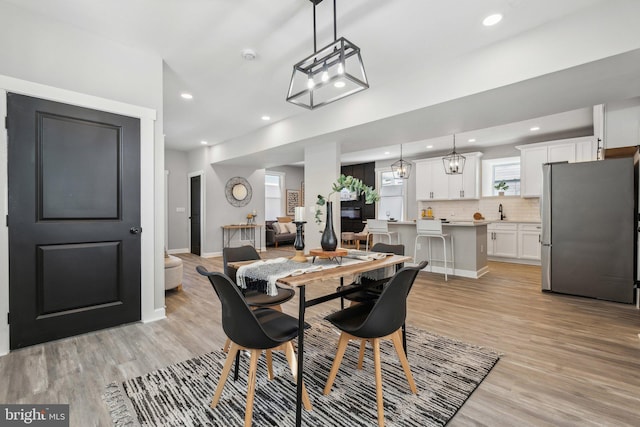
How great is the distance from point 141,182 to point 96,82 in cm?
99

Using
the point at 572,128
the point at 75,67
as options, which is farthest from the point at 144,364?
the point at 572,128

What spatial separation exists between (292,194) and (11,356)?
844 cm

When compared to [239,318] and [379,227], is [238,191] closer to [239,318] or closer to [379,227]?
[379,227]

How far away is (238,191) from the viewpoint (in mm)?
7973

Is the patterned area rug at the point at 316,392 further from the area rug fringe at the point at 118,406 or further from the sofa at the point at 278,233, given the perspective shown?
the sofa at the point at 278,233

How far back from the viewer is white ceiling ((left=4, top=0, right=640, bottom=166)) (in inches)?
93.3

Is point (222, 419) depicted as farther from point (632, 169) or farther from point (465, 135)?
point (465, 135)

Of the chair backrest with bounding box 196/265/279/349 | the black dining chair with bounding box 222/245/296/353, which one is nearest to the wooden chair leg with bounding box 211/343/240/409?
the chair backrest with bounding box 196/265/279/349

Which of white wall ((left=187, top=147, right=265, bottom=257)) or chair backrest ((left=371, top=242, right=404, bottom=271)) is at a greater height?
white wall ((left=187, top=147, right=265, bottom=257))

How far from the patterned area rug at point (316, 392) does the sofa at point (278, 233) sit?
A: 674cm

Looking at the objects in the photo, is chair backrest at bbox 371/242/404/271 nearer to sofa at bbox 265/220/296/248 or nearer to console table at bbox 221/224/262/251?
console table at bbox 221/224/262/251

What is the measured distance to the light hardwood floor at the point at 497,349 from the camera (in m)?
1.68

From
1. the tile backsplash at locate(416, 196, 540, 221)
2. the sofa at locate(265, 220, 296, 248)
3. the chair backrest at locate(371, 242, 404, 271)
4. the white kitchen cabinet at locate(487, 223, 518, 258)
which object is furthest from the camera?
the sofa at locate(265, 220, 296, 248)

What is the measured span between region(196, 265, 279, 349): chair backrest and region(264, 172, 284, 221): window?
840 centimetres
